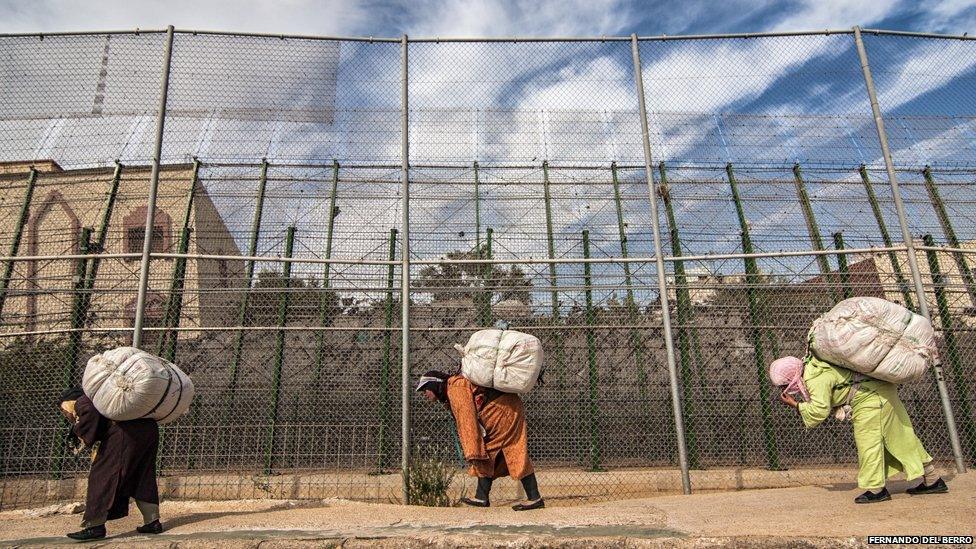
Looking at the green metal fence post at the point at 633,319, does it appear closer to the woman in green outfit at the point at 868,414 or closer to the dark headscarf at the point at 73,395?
the woman in green outfit at the point at 868,414

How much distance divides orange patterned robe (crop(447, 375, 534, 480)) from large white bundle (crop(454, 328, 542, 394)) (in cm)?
15

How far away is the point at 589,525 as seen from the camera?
11.7 ft

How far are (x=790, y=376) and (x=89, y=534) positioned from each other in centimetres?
451

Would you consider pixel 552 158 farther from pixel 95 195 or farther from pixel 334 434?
pixel 95 195

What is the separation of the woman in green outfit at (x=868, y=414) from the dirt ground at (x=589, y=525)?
20 centimetres

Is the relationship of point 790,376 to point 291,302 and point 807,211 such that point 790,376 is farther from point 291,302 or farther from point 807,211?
point 291,302

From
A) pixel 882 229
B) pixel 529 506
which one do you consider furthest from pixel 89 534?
pixel 882 229

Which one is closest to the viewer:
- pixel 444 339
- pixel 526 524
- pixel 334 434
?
pixel 526 524

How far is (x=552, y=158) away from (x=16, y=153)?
537cm

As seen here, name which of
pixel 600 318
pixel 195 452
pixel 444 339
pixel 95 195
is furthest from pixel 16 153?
pixel 600 318

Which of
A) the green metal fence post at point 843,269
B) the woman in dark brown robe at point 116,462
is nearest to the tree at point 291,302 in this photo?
the woman in dark brown robe at point 116,462

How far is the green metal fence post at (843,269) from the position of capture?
258 inches

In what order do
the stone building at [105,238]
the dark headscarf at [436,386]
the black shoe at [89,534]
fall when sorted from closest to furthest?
1. the black shoe at [89,534]
2. the dark headscarf at [436,386]
3. the stone building at [105,238]

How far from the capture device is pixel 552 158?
6688mm
